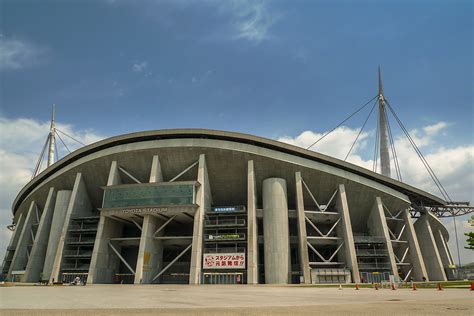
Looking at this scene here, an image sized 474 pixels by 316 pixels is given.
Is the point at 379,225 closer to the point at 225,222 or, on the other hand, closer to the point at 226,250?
the point at 225,222

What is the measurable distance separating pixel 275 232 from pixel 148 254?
19820 millimetres

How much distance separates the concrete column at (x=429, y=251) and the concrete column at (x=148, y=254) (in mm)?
49675

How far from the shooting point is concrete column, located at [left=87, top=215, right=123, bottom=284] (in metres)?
52.4

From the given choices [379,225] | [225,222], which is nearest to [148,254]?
[225,222]

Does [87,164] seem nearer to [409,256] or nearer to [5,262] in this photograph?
[5,262]

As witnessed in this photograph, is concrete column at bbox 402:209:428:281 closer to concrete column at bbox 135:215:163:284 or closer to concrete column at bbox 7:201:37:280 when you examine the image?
concrete column at bbox 135:215:163:284

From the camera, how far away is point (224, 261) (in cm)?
5075

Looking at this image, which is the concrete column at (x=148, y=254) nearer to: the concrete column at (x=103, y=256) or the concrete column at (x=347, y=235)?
the concrete column at (x=103, y=256)

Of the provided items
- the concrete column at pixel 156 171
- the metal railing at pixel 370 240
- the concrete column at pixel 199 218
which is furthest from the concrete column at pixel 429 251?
the concrete column at pixel 156 171

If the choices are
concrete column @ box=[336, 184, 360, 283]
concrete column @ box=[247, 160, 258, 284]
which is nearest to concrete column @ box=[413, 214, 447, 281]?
concrete column @ box=[336, 184, 360, 283]

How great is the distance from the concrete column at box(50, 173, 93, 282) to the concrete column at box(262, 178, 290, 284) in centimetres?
3281

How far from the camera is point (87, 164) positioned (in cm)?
6144

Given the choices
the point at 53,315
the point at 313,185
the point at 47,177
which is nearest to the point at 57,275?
the point at 47,177

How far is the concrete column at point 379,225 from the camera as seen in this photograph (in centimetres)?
5438
